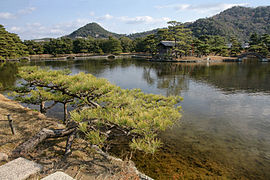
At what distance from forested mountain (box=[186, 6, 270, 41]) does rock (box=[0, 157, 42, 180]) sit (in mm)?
102391

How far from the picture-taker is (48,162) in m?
4.30

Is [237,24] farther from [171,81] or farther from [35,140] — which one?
[35,140]

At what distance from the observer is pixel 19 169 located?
3.68 m

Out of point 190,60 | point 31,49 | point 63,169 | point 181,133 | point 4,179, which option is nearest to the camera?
point 4,179

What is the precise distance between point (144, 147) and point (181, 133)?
4.80 meters

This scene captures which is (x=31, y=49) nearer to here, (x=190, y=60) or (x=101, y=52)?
(x=101, y=52)

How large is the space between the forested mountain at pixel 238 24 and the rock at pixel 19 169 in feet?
336

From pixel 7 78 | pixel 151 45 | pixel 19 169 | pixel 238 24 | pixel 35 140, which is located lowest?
pixel 19 169

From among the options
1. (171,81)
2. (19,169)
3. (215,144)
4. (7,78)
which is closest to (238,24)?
(171,81)

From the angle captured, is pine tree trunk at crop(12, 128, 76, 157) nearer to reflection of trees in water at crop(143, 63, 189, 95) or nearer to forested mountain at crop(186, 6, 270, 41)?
reflection of trees in water at crop(143, 63, 189, 95)

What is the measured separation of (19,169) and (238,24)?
149 meters

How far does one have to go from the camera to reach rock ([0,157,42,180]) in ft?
11.4

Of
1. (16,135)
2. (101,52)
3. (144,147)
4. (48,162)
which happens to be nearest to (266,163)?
(144,147)

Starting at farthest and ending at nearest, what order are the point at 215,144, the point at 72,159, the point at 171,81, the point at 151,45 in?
the point at 151,45
the point at 171,81
the point at 215,144
the point at 72,159
